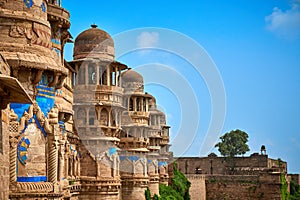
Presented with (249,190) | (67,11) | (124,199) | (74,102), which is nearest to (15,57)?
(67,11)

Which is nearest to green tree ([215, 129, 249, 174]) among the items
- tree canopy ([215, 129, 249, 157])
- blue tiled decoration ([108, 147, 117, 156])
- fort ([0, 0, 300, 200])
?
tree canopy ([215, 129, 249, 157])

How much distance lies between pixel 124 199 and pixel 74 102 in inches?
357

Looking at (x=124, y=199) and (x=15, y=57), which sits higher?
(x=15, y=57)

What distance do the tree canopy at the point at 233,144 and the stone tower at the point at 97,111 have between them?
46.4 m

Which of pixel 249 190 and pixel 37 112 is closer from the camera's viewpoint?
pixel 37 112

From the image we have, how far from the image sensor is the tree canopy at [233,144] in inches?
2881

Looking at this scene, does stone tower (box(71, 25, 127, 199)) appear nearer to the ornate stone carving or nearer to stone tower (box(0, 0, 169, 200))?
stone tower (box(0, 0, 169, 200))

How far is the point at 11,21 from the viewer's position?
13.5m

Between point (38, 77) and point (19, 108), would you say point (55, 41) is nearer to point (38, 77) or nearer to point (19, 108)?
point (38, 77)

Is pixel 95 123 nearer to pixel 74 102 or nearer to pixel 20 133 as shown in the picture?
pixel 74 102

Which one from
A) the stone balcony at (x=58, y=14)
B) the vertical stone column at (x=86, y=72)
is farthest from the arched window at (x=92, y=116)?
the stone balcony at (x=58, y=14)

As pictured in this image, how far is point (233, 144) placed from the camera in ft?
244

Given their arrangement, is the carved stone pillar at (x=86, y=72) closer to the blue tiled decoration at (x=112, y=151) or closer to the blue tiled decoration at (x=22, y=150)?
the blue tiled decoration at (x=112, y=151)

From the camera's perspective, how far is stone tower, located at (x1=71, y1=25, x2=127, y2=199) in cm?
2661
